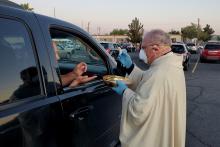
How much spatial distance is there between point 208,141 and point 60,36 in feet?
12.5

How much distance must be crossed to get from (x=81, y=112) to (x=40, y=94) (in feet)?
1.68

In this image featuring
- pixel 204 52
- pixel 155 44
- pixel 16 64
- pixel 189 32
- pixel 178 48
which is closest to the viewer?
pixel 16 64

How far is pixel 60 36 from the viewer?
140 inches

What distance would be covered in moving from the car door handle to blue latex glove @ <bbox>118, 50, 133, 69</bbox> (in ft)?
2.19

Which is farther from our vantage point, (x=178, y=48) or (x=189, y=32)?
(x=189, y=32)

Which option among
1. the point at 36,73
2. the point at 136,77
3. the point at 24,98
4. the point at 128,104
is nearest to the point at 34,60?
the point at 36,73

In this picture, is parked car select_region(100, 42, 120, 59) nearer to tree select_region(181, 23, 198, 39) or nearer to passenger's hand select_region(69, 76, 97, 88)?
passenger's hand select_region(69, 76, 97, 88)

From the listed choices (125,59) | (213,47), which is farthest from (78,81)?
(213,47)

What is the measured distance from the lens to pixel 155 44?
10.0ft

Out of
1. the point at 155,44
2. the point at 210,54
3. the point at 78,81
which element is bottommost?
the point at 210,54

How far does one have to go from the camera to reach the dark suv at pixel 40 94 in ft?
7.90

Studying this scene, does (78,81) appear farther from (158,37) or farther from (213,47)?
(213,47)

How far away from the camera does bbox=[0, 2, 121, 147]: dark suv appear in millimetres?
2408

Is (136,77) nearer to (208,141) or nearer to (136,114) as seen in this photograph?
(136,114)
